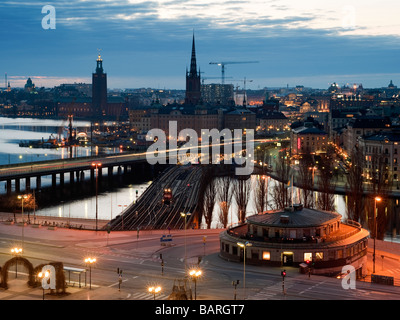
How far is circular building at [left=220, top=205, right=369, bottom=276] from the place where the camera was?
2162 centimetres

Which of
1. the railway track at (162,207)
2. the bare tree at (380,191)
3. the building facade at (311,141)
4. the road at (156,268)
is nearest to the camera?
the road at (156,268)

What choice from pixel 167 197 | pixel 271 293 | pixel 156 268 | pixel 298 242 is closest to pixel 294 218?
pixel 298 242

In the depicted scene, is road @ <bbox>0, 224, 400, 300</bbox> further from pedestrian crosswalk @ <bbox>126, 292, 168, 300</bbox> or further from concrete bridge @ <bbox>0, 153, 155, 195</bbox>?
concrete bridge @ <bbox>0, 153, 155, 195</bbox>

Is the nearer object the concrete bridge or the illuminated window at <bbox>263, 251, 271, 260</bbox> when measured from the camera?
the illuminated window at <bbox>263, 251, 271, 260</bbox>

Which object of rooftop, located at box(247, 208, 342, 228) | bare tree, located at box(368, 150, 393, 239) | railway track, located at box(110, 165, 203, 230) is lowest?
railway track, located at box(110, 165, 203, 230)

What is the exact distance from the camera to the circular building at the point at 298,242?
70.9ft

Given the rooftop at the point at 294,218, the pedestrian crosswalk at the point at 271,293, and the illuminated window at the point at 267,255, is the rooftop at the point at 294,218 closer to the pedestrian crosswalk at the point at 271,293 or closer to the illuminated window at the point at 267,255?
the illuminated window at the point at 267,255

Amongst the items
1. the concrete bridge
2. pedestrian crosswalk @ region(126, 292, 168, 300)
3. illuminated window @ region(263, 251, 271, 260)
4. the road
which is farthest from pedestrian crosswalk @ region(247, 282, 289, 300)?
the concrete bridge

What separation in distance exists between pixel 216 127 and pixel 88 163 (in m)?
51.8

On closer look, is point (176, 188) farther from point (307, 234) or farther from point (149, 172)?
point (307, 234)

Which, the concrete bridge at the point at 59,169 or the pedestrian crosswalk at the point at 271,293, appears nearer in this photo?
the pedestrian crosswalk at the point at 271,293

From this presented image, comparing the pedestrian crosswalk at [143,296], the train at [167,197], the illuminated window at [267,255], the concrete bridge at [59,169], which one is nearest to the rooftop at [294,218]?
the illuminated window at [267,255]

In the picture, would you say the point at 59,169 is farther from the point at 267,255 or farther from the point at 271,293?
the point at 271,293

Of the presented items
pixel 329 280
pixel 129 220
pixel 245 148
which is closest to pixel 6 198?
pixel 129 220
